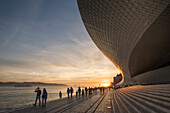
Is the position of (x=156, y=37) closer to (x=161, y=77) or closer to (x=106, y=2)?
(x=106, y=2)

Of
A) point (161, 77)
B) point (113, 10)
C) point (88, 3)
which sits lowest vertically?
point (161, 77)

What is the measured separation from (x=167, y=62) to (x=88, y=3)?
15.4m

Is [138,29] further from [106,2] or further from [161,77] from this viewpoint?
[161,77]

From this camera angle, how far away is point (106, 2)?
9.27m

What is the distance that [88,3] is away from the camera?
10977 millimetres

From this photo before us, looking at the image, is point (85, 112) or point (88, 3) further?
point (88, 3)

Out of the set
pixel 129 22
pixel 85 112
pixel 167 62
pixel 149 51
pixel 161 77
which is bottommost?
pixel 85 112

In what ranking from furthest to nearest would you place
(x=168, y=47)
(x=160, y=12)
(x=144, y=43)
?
(x=168, y=47), (x=144, y=43), (x=160, y=12)

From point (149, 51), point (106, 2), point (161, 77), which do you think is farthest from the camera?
point (161, 77)

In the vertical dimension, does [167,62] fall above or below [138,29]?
below

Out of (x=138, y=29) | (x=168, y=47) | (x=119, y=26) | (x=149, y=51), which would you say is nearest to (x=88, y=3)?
(x=119, y=26)

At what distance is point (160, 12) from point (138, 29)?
248 cm

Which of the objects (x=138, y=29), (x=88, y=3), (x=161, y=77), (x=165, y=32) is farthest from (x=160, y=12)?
(x=161, y=77)

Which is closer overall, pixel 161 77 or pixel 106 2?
pixel 106 2
